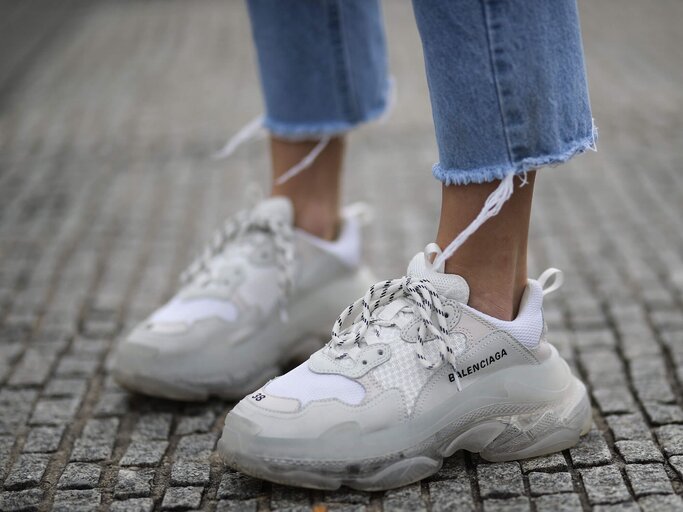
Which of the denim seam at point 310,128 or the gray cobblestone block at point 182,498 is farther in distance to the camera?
the denim seam at point 310,128

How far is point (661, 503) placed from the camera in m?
1.44

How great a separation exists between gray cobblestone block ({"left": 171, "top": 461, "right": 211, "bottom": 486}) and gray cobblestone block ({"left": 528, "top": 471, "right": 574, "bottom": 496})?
57 centimetres

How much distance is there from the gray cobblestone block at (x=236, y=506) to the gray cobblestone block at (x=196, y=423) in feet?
0.97

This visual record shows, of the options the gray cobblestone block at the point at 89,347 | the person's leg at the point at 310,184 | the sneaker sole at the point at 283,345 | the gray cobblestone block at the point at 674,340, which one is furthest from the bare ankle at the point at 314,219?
the gray cobblestone block at the point at 674,340

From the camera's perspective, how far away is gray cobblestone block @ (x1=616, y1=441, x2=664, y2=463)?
5.25ft

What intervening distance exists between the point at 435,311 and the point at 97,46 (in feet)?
19.0

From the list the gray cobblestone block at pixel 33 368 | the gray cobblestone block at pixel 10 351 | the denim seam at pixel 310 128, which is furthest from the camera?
the gray cobblestone block at pixel 10 351

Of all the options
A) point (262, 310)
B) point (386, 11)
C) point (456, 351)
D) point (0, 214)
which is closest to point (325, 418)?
point (456, 351)

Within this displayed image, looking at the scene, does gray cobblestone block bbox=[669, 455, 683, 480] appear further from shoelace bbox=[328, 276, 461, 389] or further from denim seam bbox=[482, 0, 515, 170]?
denim seam bbox=[482, 0, 515, 170]

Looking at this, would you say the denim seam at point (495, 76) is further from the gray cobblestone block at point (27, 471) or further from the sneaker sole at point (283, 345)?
the gray cobblestone block at point (27, 471)

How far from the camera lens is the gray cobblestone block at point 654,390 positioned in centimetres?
188

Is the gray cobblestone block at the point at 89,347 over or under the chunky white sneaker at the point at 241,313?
under

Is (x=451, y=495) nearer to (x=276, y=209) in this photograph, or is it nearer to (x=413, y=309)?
(x=413, y=309)

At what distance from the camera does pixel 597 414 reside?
182 centimetres
